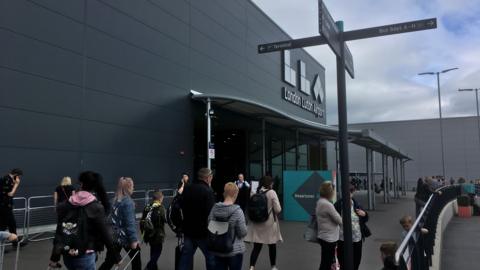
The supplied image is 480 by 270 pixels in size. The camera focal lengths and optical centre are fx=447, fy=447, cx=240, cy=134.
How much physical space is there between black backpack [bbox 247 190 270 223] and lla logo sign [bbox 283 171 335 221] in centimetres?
720

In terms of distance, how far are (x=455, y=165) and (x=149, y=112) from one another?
5330cm

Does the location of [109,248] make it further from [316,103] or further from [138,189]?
[316,103]

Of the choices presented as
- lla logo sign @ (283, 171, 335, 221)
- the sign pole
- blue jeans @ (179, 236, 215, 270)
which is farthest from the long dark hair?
lla logo sign @ (283, 171, 335, 221)

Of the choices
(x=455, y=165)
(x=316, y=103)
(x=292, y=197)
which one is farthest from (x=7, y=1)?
(x=455, y=165)

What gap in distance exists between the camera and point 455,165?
5838 cm

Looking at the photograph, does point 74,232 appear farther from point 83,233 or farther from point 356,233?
point 356,233

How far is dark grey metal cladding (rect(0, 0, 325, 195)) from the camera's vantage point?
1106 centimetres

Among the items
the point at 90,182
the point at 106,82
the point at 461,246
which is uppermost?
the point at 106,82

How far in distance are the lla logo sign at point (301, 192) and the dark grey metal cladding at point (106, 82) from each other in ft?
14.6

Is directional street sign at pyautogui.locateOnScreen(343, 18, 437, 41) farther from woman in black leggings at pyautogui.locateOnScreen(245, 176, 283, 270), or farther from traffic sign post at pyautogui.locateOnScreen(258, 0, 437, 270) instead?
woman in black leggings at pyautogui.locateOnScreen(245, 176, 283, 270)

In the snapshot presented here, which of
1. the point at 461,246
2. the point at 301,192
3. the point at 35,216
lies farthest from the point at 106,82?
the point at 461,246

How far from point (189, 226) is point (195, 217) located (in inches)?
6.1

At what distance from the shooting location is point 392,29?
4.10 meters

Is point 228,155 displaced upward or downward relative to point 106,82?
Result: downward
